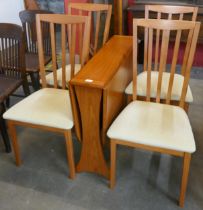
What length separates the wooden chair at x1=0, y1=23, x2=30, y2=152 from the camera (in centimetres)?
199

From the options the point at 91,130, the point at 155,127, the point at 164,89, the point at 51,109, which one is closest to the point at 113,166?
the point at 91,130

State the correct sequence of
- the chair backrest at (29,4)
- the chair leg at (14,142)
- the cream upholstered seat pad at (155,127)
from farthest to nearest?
the chair backrest at (29,4), the chair leg at (14,142), the cream upholstered seat pad at (155,127)

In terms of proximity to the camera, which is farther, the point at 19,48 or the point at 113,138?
the point at 19,48

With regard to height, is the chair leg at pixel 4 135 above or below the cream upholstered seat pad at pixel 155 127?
below

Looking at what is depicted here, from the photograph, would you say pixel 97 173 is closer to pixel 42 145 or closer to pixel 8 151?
pixel 42 145

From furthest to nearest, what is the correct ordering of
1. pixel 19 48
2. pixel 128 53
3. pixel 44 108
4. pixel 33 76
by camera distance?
1. pixel 33 76
2. pixel 19 48
3. pixel 128 53
4. pixel 44 108

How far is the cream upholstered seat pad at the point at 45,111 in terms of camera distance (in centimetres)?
161

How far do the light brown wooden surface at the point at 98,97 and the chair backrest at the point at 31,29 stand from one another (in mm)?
842

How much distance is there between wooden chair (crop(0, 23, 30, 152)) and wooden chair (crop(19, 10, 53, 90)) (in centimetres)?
20

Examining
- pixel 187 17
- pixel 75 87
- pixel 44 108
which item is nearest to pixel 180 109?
pixel 75 87

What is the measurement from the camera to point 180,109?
1.67 meters

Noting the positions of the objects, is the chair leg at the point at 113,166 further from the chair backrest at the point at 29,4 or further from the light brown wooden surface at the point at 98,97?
the chair backrest at the point at 29,4

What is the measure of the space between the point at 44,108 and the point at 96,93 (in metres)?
0.44

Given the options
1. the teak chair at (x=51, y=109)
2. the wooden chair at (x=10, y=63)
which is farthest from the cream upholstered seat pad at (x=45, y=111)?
the wooden chair at (x=10, y=63)
